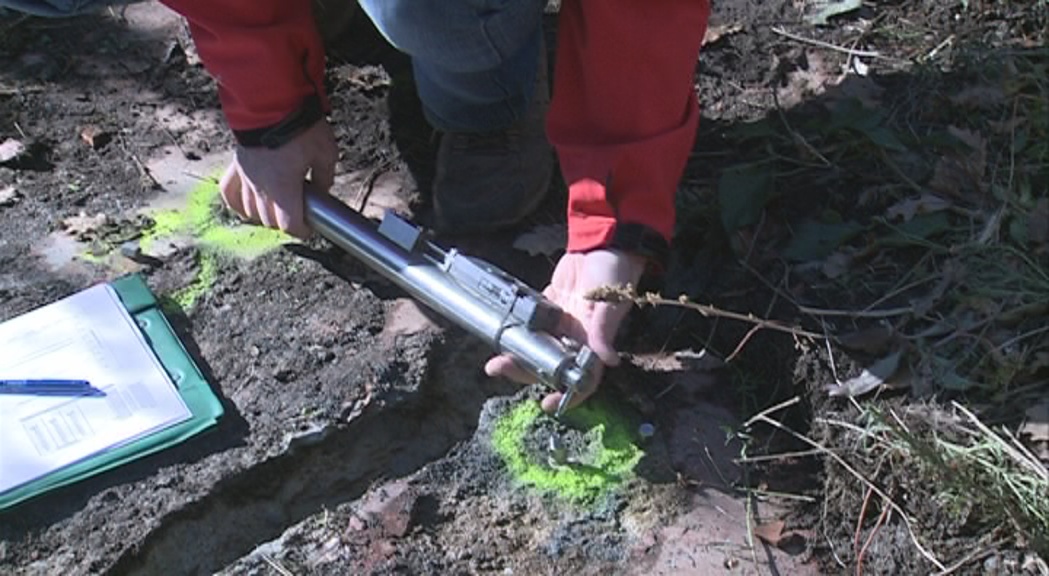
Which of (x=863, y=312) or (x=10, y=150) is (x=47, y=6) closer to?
(x=10, y=150)

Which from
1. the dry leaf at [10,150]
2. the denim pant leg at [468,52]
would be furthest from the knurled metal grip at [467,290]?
the dry leaf at [10,150]

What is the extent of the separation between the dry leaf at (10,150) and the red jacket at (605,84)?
0.74 metres

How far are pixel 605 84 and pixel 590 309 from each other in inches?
15.2

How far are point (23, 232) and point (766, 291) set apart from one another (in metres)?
1.58

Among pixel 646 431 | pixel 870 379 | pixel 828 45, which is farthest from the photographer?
pixel 828 45

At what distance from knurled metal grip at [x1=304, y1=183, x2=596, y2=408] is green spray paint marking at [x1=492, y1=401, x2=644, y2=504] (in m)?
0.20

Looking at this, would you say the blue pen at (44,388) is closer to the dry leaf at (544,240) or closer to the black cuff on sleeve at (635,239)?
the dry leaf at (544,240)

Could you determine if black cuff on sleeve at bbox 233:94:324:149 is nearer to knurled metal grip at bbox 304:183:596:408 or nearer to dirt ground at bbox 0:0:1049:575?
knurled metal grip at bbox 304:183:596:408

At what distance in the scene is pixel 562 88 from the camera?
2.27 metres

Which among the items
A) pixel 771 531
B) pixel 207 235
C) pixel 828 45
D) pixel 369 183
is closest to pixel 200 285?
pixel 207 235

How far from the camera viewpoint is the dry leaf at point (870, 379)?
2.22 meters

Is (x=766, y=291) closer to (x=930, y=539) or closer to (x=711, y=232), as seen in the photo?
(x=711, y=232)

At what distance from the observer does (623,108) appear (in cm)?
220

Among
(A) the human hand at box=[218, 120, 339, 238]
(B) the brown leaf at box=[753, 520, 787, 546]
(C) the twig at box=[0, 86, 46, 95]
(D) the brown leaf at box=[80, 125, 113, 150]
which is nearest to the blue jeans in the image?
(A) the human hand at box=[218, 120, 339, 238]
